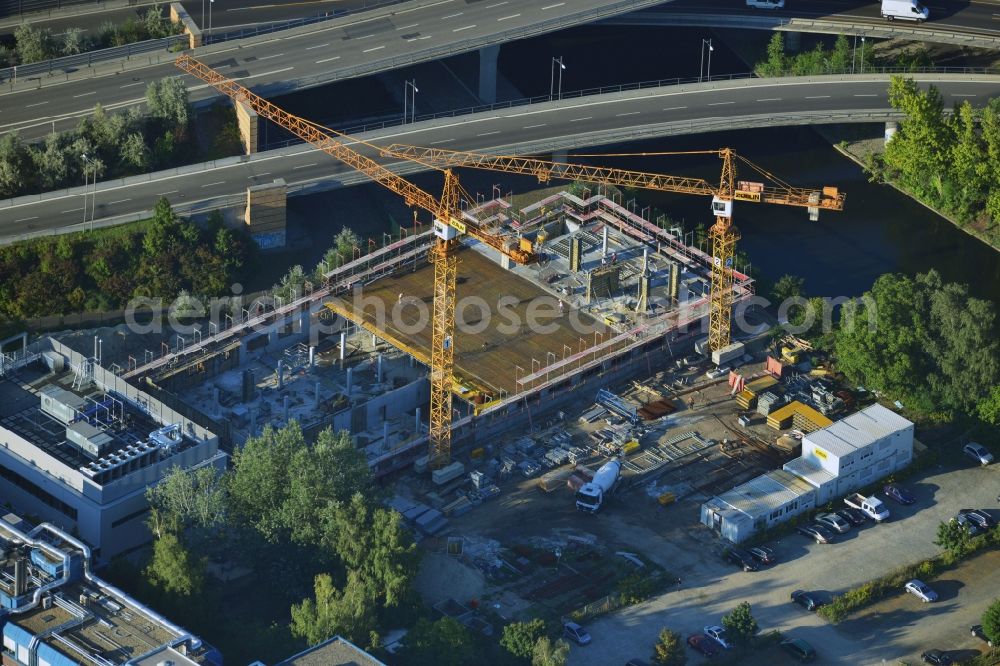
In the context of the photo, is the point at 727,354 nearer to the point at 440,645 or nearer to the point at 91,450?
the point at 440,645

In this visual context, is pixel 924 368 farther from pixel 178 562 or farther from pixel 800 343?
pixel 178 562

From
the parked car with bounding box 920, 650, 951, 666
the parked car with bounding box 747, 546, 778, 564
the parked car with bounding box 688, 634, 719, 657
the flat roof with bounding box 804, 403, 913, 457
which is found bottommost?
the parked car with bounding box 920, 650, 951, 666

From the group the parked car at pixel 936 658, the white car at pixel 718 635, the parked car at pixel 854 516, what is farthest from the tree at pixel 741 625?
the parked car at pixel 854 516

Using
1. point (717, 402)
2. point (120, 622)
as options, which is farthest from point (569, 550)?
point (120, 622)

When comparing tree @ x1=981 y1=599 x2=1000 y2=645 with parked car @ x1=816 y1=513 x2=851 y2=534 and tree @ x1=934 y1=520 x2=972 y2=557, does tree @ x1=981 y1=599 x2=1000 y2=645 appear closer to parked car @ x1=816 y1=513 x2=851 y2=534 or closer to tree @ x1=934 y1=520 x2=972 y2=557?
tree @ x1=934 y1=520 x2=972 y2=557

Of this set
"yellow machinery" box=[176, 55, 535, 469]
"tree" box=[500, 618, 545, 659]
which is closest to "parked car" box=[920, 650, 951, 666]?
"tree" box=[500, 618, 545, 659]

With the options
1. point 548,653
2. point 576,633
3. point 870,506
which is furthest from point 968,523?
point 548,653
